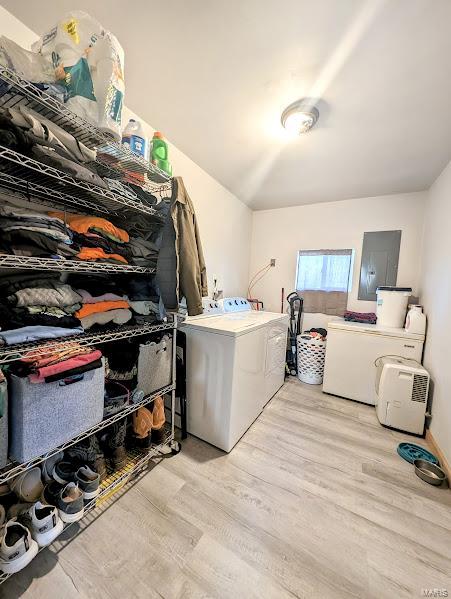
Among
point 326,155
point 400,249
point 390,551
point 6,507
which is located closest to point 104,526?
point 6,507

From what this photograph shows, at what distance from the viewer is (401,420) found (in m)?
1.92

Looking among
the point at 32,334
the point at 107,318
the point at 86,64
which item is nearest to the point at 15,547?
the point at 32,334

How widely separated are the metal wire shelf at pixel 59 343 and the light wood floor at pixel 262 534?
0.86 meters

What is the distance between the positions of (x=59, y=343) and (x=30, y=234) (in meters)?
0.45

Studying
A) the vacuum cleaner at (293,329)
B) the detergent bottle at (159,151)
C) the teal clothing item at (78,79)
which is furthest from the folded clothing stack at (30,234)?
the vacuum cleaner at (293,329)

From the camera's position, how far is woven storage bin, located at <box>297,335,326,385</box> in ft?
8.86

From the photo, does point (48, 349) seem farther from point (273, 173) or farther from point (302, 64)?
point (273, 173)

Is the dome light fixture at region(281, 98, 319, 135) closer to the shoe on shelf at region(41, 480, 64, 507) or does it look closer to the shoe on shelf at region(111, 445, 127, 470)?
the shoe on shelf at region(111, 445, 127, 470)

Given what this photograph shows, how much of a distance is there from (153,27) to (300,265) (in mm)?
2681

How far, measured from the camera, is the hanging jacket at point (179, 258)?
4.41 ft

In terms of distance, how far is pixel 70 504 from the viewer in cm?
95

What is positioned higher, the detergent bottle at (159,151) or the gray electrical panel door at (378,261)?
the detergent bottle at (159,151)

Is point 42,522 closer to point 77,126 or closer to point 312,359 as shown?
point 77,126

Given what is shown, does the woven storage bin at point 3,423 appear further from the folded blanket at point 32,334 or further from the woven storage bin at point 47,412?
the folded blanket at point 32,334
